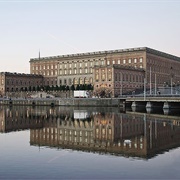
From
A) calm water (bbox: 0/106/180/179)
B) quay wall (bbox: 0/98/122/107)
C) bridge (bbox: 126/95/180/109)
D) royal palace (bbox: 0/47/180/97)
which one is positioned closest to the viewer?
calm water (bbox: 0/106/180/179)

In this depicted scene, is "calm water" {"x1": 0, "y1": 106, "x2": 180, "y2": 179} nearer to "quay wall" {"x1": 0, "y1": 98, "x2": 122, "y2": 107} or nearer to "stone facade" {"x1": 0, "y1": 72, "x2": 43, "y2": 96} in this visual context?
"quay wall" {"x1": 0, "y1": 98, "x2": 122, "y2": 107}

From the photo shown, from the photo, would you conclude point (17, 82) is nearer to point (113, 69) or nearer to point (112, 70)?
point (112, 70)

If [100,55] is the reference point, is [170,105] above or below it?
below

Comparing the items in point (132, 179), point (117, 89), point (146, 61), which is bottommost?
point (132, 179)

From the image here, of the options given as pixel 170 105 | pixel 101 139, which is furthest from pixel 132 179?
pixel 170 105

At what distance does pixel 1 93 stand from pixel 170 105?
86.2 m

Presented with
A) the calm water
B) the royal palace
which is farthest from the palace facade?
the calm water

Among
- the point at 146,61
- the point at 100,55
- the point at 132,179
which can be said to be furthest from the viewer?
the point at 100,55

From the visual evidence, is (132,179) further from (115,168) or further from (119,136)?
(119,136)

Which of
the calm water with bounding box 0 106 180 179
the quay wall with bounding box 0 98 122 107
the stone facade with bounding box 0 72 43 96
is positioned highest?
the stone facade with bounding box 0 72 43 96

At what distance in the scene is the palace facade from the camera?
12838 centimetres

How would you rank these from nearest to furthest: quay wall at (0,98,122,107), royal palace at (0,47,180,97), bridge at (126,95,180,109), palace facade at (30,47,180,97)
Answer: bridge at (126,95,180,109)
quay wall at (0,98,122,107)
royal palace at (0,47,180,97)
palace facade at (30,47,180,97)

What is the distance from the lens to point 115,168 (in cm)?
2453

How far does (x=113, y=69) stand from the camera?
12550 centimetres
